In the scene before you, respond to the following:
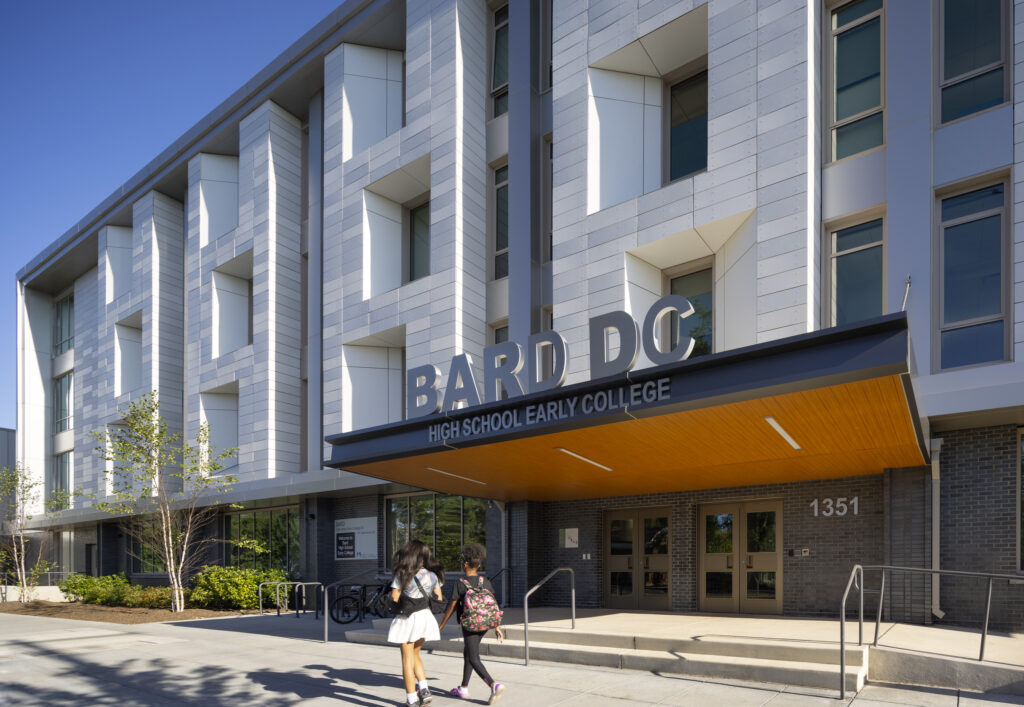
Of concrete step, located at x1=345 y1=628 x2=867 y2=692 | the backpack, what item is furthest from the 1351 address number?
the backpack

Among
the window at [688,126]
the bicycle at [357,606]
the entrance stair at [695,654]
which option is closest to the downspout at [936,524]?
the entrance stair at [695,654]

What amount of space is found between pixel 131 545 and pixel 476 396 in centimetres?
2780

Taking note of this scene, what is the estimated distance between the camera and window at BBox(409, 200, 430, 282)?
74.8 ft

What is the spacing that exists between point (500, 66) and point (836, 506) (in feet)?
45.7

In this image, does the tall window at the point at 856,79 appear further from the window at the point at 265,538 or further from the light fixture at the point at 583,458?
the window at the point at 265,538

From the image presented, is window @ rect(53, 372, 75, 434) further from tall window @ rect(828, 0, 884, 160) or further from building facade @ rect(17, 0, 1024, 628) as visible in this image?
tall window @ rect(828, 0, 884, 160)

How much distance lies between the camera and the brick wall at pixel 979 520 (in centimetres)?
1202

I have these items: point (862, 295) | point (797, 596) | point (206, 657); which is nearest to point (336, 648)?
point (206, 657)

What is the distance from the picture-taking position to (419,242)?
23016 mm

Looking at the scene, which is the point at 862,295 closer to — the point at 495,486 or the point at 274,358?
the point at 495,486

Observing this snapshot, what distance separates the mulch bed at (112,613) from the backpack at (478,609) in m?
14.5

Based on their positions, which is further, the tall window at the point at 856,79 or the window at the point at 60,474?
the window at the point at 60,474

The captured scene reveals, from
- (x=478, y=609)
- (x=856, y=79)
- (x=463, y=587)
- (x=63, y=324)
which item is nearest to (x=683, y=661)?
(x=478, y=609)

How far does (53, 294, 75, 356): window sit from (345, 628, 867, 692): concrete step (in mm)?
36318
